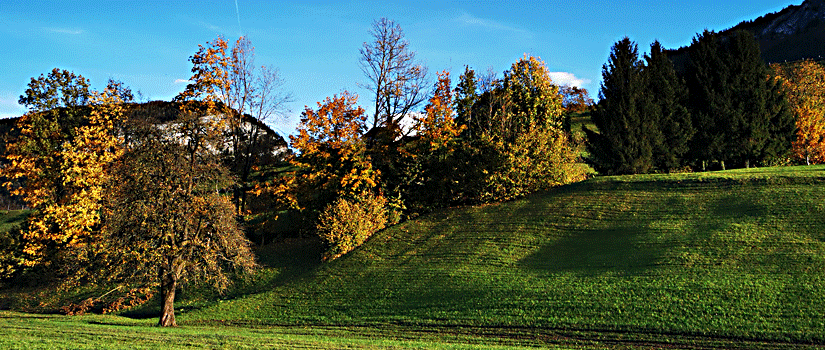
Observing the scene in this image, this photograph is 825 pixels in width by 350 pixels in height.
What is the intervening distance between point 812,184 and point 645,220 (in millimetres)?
11009

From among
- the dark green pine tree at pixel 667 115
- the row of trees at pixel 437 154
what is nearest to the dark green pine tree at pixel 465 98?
the row of trees at pixel 437 154

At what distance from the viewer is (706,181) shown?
1441 inches

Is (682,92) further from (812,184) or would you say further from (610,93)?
(812,184)

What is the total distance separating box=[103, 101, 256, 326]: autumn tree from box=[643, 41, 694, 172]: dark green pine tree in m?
36.9

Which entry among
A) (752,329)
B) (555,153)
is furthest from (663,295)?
(555,153)

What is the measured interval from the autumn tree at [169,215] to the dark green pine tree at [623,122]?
108ft

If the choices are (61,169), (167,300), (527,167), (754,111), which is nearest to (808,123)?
(754,111)

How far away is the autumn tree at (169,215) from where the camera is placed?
25078 mm

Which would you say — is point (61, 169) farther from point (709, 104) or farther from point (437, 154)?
point (709, 104)

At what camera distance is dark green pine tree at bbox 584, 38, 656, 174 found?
47.3m

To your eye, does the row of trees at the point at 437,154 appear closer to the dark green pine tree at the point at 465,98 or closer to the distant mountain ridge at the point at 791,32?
the dark green pine tree at the point at 465,98

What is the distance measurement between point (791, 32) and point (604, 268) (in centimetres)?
13076

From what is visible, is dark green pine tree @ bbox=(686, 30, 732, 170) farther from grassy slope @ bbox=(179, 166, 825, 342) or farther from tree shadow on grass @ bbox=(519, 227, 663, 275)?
tree shadow on grass @ bbox=(519, 227, 663, 275)

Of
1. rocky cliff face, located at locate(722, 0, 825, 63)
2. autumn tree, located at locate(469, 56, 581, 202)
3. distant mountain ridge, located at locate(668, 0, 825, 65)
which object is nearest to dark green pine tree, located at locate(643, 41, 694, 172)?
autumn tree, located at locate(469, 56, 581, 202)
